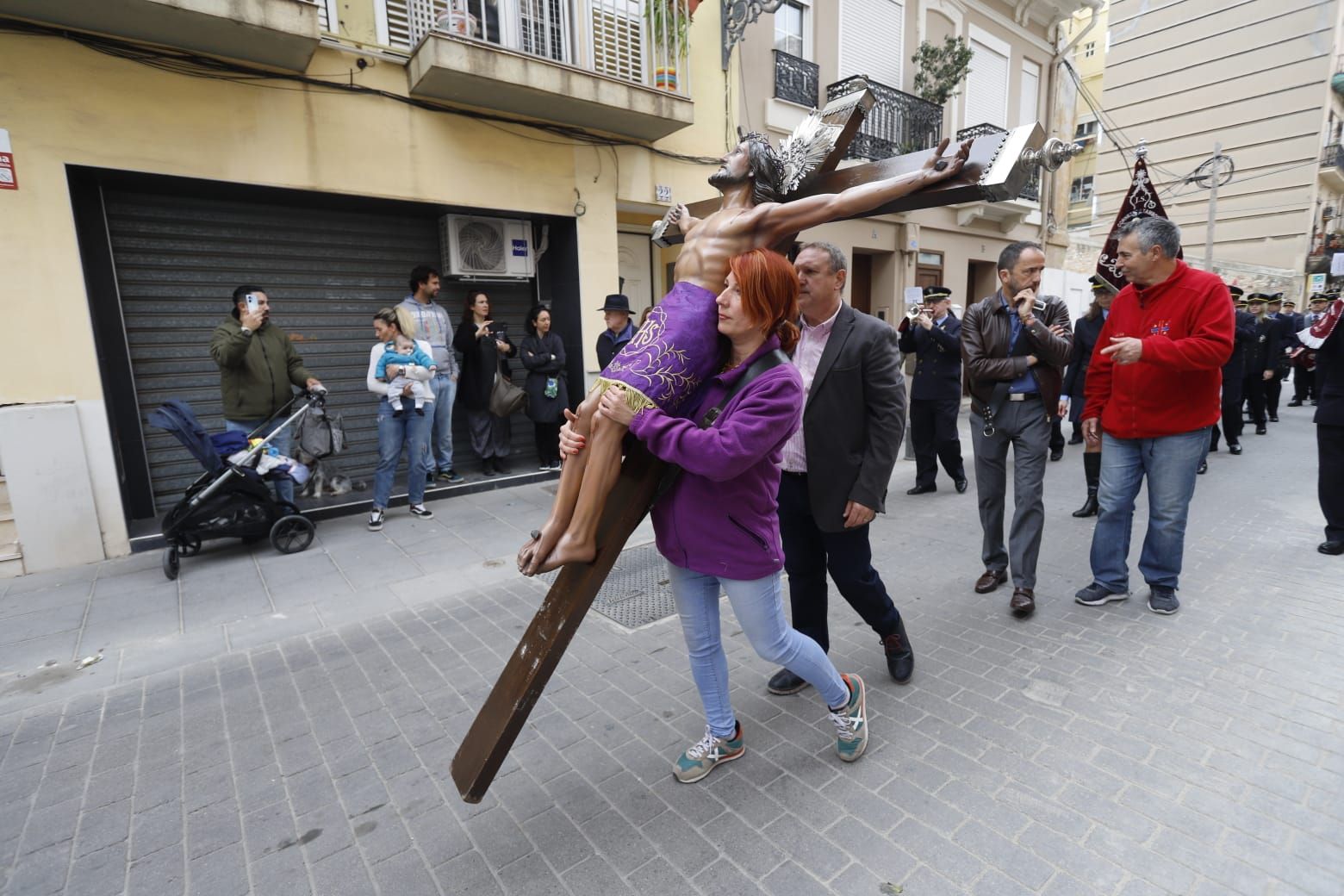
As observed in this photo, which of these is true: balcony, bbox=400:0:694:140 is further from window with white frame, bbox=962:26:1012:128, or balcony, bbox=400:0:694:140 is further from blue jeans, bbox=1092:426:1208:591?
window with white frame, bbox=962:26:1012:128

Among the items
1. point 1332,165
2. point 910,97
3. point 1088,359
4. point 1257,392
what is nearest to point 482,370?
point 1088,359

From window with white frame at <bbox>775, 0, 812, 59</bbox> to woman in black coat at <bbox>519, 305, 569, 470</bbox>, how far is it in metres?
5.73

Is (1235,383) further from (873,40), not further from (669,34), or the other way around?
(669,34)

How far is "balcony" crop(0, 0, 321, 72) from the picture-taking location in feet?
15.3

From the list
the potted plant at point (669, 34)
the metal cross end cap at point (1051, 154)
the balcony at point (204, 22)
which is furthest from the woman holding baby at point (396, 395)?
the metal cross end cap at point (1051, 154)

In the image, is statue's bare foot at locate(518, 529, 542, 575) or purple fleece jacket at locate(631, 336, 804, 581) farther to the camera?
statue's bare foot at locate(518, 529, 542, 575)

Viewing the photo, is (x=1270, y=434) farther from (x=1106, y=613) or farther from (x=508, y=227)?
(x=508, y=227)

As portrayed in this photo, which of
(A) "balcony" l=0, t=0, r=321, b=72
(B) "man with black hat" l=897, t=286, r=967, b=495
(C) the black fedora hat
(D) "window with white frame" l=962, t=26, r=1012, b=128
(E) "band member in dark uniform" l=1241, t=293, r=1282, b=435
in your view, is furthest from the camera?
(D) "window with white frame" l=962, t=26, r=1012, b=128

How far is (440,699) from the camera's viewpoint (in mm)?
3236

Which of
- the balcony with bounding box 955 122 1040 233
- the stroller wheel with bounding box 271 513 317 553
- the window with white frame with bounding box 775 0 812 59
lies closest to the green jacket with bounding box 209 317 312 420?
the stroller wheel with bounding box 271 513 317 553

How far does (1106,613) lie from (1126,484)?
0.78 m

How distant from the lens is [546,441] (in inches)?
313

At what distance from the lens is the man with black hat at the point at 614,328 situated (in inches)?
290

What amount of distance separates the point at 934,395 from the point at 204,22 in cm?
697
